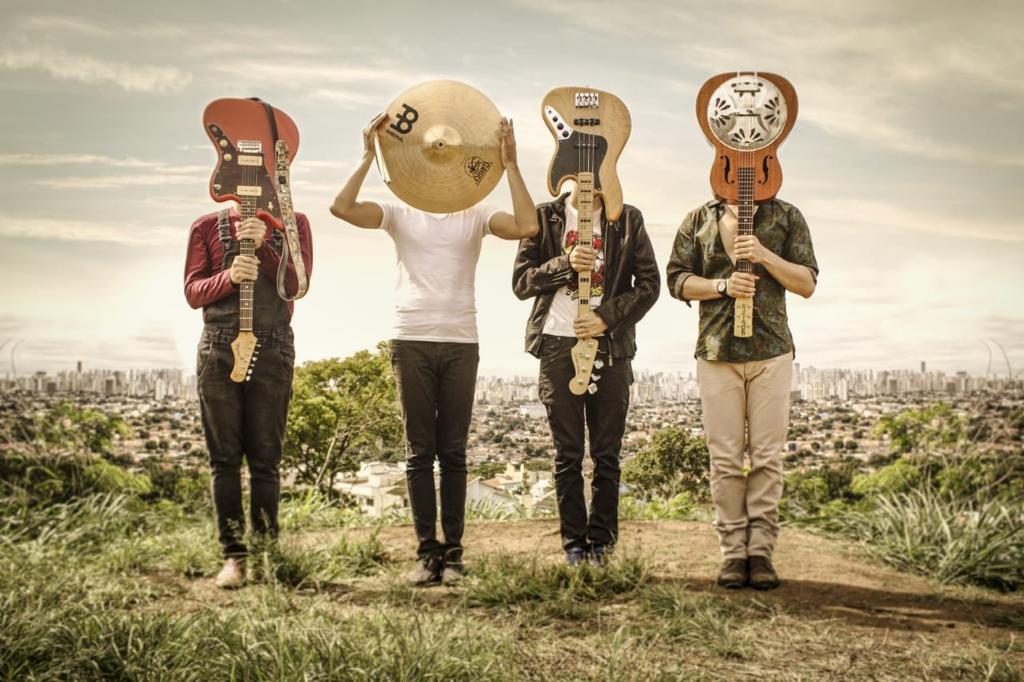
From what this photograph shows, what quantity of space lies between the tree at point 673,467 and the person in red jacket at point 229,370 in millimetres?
3038

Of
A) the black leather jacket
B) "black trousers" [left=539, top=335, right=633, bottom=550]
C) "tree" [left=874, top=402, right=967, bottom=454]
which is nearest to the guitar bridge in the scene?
the black leather jacket

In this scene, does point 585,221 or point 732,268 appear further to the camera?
point 585,221

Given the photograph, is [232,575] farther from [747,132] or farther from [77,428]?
[747,132]

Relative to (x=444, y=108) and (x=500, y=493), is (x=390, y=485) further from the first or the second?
(x=444, y=108)

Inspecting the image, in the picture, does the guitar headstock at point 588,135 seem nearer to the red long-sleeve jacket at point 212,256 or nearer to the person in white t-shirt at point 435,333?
the person in white t-shirt at point 435,333

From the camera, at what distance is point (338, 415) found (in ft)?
23.9

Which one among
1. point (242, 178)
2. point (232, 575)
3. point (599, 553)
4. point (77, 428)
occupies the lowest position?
point (232, 575)

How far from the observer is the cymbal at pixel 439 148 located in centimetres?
440

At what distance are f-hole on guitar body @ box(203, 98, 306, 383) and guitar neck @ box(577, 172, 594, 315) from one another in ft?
4.46

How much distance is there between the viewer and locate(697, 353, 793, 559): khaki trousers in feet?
13.6

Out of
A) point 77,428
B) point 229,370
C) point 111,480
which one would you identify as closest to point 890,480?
point 229,370

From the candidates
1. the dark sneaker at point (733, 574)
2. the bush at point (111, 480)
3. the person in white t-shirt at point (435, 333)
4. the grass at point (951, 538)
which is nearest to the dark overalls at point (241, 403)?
the person in white t-shirt at point (435, 333)

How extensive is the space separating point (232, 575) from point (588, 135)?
108 inches

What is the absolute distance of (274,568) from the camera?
4.24 m
